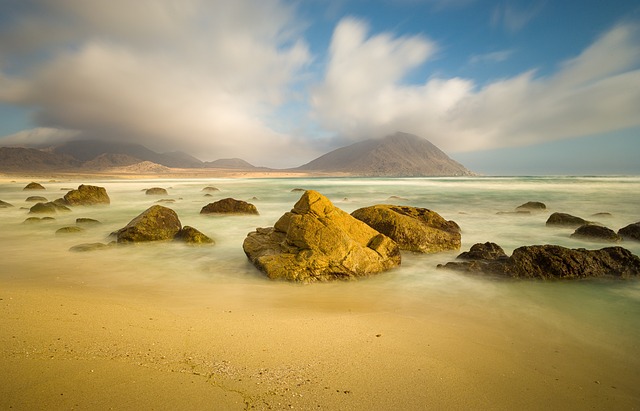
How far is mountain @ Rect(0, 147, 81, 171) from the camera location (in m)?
155

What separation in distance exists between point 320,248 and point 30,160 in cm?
22623

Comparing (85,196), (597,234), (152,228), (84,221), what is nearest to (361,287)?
(152,228)

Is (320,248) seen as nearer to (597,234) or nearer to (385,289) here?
(385,289)

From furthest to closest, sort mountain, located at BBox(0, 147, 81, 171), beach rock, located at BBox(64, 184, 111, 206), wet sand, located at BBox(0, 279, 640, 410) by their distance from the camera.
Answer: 1. mountain, located at BBox(0, 147, 81, 171)
2. beach rock, located at BBox(64, 184, 111, 206)
3. wet sand, located at BBox(0, 279, 640, 410)

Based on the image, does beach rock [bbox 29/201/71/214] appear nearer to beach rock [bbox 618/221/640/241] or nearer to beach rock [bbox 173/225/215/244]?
beach rock [bbox 173/225/215/244]

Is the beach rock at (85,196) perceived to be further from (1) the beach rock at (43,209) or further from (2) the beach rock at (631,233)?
(2) the beach rock at (631,233)

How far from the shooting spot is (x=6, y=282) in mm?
5355

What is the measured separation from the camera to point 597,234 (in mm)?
9492

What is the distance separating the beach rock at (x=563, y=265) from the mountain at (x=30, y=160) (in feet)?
635

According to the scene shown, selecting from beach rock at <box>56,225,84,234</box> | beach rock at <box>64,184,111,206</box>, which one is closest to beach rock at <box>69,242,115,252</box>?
beach rock at <box>56,225,84,234</box>

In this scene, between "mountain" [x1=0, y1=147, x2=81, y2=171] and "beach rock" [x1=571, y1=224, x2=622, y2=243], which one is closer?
"beach rock" [x1=571, y1=224, x2=622, y2=243]

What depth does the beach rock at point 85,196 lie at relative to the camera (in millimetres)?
18323

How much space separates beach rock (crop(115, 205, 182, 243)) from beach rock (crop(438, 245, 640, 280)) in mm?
8172

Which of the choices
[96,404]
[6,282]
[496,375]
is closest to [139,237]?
[6,282]
